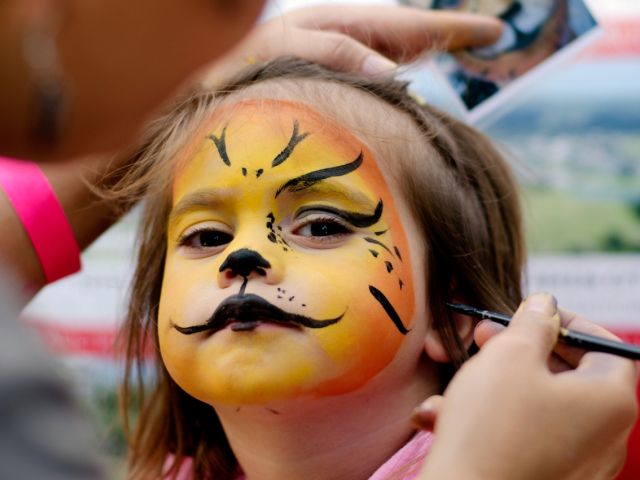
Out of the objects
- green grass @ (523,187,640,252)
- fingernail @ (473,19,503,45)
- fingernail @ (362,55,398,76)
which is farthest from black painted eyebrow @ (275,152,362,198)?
green grass @ (523,187,640,252)

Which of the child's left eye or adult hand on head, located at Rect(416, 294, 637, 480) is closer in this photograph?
adult hand on head, located at Rect(416, 294, 637, 480)

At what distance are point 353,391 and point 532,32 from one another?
76cm

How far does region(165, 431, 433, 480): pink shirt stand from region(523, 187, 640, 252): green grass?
0.87 meters

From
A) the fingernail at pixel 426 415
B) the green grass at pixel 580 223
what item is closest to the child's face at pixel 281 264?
the fingernail at pixel 426 415

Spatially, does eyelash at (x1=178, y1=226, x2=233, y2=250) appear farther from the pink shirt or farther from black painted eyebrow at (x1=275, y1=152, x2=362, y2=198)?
the pink shirt

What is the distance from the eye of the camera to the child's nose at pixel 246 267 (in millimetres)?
1098

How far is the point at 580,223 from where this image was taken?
6.53 ft

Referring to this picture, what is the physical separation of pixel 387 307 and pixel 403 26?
2.17 ft

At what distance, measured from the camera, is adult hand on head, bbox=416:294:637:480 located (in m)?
0.77

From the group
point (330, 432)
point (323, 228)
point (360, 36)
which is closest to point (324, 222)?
point (323, 228)

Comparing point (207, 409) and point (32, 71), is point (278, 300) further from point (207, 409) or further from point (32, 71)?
point (32, 71)

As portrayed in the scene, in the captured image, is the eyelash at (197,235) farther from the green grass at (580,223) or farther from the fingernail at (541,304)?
the green grass at (580,223)

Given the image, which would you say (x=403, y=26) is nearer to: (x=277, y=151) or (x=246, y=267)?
(x=277, y=151)

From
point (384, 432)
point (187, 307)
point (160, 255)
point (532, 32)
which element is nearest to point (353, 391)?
point (384, 432)
